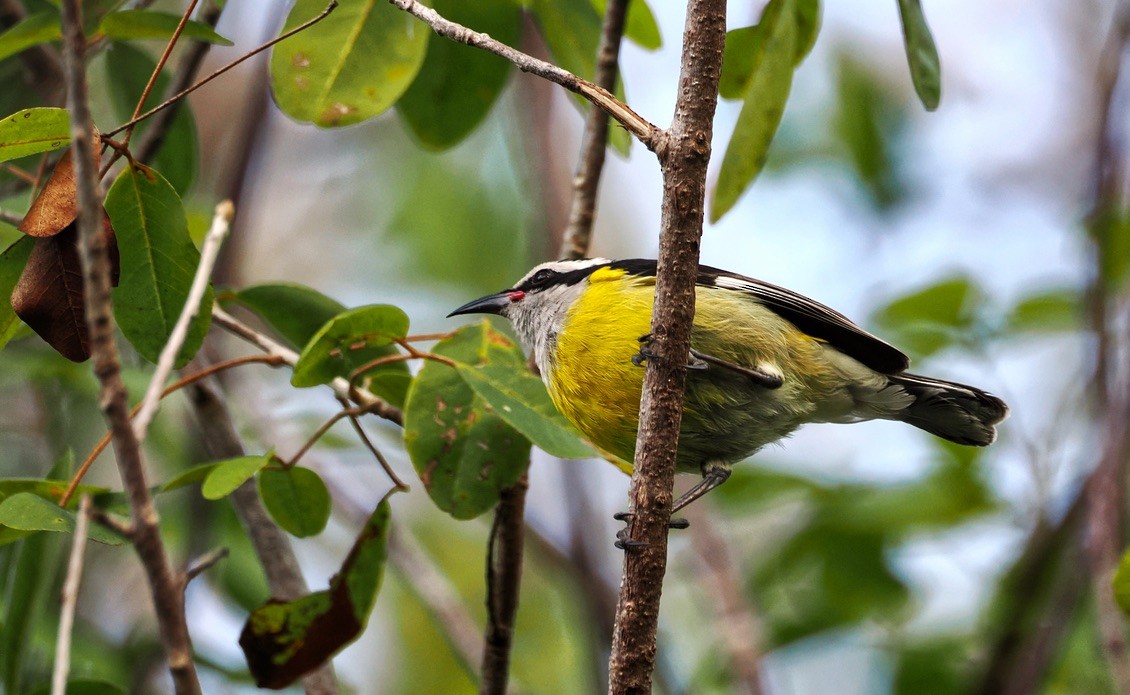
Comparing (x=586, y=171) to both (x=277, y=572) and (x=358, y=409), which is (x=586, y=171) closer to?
(x=358, y=409)

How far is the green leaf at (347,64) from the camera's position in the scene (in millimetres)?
2922

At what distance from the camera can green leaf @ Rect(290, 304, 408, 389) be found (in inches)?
107

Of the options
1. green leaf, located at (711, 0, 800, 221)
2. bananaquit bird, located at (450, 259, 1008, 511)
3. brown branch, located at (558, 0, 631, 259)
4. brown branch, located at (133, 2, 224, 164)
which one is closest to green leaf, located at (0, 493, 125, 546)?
brown branch, located at (133, 2, 224, 164)

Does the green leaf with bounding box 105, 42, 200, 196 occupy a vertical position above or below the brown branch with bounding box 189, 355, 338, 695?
above

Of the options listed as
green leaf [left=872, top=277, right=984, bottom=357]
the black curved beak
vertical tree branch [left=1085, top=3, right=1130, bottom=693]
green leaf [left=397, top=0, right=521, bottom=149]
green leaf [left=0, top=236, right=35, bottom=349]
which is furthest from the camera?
green leaf [left=872, top=277, right=984, bottom=357]

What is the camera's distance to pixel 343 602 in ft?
9.82

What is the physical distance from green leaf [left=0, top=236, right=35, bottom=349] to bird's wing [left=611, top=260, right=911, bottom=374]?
2.01 meters

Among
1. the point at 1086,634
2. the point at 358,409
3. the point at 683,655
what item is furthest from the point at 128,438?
the point at 683,655

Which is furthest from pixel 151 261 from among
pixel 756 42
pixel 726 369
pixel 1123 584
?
pixel 1123 584

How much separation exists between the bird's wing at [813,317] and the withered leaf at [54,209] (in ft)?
6.47

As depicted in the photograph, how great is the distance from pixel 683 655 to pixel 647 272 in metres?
4.81

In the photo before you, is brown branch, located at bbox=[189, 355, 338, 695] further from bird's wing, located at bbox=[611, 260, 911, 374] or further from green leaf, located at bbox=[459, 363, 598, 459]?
bird's wing, located at bbox=[611, 260, 911, 374]

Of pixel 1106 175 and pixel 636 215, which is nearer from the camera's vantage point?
pixel 1106 175

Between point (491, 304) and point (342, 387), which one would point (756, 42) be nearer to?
point (342, 387)
